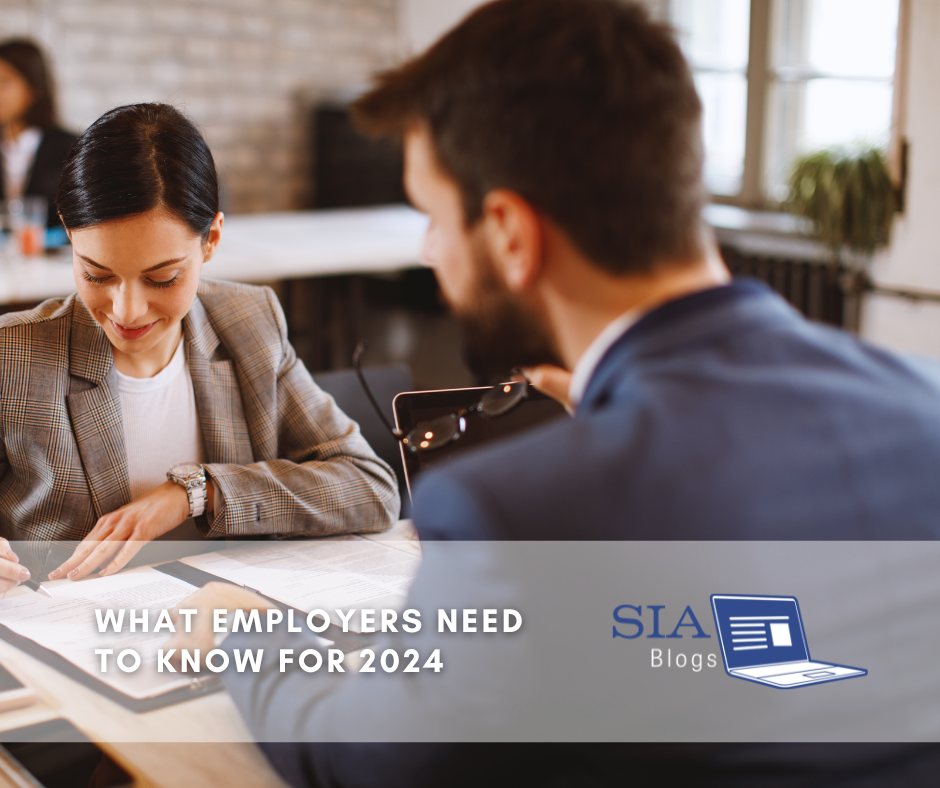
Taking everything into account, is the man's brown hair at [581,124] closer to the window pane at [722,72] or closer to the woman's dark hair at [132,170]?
the woman's dark hair at [132,170]

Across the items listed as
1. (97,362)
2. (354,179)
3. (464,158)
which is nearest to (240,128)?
(354,179)

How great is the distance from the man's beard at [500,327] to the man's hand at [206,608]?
0.36m

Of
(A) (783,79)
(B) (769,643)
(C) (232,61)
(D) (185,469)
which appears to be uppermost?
(C) (232,61)

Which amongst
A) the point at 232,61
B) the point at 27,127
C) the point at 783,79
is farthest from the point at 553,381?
the point at 232,61

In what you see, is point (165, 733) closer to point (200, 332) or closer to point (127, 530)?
point (127, 530)

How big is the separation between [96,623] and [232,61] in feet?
15.6

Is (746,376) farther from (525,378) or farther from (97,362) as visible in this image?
(97,362)

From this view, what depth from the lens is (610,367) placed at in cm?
75

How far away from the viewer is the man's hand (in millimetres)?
984

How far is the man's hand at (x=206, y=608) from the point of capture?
98 centimetres

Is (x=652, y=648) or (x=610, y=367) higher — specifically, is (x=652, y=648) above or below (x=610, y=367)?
below

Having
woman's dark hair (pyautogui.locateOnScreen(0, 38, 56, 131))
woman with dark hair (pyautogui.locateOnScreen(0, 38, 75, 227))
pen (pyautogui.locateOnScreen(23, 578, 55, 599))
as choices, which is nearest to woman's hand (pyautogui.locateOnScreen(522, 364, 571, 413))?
pen (pyautogui.locateOnScreen(23, 578, 55, 599))

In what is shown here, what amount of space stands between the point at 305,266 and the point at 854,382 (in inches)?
118

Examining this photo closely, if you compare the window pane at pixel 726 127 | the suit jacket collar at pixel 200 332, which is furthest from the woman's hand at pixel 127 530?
the window pane at pixel 726 127
